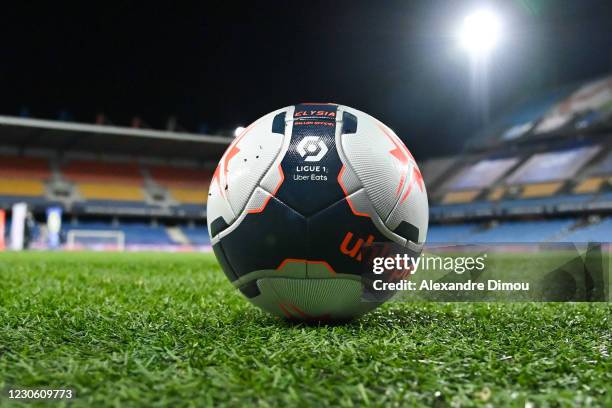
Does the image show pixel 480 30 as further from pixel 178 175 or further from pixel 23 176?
pixel 23 176

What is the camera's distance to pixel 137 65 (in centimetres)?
2986

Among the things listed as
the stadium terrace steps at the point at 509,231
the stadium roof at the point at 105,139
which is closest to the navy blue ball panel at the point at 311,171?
the stadium terrace steps at the point at 509,231

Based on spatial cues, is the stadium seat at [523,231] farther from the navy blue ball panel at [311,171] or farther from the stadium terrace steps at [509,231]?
the navy blue ball panel at [311,171]

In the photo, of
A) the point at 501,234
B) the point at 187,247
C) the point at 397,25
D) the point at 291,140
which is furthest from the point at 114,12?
the point at 291,140

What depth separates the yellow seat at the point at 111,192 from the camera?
1223 inches

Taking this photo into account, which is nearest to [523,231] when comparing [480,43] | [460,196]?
[460,196]

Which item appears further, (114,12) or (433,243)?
(114,12)

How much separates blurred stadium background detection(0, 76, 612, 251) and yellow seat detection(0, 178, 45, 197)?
49 mm

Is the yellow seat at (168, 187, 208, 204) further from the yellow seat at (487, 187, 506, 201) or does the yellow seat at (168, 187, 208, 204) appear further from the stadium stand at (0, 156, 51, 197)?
the yellow seat at (487, 187, 506, 201)

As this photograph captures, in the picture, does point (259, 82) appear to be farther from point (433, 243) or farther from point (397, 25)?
point (433, 243)

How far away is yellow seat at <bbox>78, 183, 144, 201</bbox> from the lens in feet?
102

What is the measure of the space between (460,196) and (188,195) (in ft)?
52.7

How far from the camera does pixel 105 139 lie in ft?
99.6

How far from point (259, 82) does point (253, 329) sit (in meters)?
30.1
